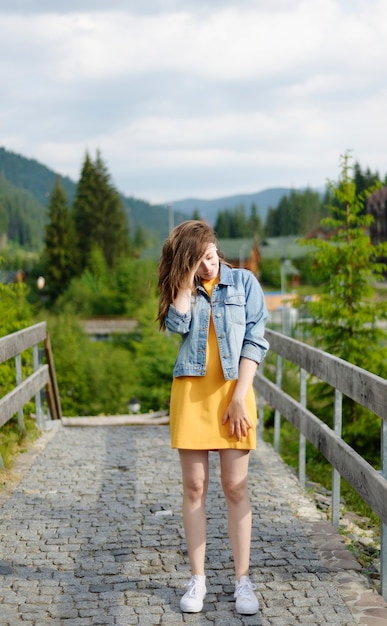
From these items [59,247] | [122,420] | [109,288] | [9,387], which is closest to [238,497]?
[9,387]

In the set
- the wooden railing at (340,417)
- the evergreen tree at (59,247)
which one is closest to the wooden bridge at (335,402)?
the wooden railing at (340,417)

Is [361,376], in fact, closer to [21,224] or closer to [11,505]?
[11,505]

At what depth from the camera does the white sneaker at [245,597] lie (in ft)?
12.4

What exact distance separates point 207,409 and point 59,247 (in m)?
97.3

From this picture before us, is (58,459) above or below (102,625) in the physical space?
below

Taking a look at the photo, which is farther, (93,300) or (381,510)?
(93,300)

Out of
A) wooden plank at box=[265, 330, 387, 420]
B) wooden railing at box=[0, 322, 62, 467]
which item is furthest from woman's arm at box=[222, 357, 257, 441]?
wooden railing at box=[0, 322, 62, 467]

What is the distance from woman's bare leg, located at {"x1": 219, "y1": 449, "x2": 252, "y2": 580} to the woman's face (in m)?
0.76

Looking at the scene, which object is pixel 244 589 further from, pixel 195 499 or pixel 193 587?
pixel 195 499

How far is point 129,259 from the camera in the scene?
103 metres

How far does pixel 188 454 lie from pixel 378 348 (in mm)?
9906

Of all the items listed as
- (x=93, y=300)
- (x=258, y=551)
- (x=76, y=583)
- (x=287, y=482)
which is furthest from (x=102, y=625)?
(x=93, y=300)

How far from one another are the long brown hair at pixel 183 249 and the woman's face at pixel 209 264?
0.09ft

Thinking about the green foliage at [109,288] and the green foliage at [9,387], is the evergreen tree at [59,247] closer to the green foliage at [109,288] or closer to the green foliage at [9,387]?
the green foliage at [109,288]
